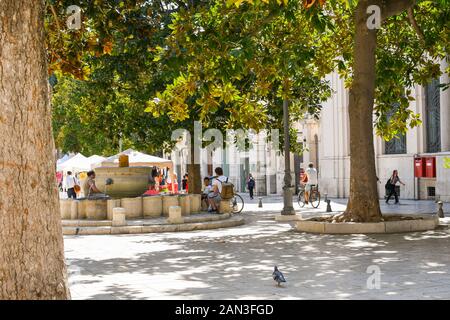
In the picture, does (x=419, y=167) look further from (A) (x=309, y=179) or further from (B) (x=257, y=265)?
(B) (x=257, y=265)

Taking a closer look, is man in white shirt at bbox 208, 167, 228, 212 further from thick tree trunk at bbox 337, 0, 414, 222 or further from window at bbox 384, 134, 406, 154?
window at bbox 384, 134, 406, 154

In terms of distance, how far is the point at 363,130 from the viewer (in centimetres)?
1580

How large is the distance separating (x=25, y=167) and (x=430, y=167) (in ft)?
83.7

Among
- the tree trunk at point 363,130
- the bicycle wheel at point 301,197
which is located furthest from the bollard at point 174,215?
the bicycle wheel at point 301,197

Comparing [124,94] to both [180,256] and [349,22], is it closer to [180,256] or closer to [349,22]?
[349,22]

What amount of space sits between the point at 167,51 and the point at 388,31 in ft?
26.7

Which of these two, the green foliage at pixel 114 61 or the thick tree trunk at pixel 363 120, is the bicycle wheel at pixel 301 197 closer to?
the green foliage at pixel 114 61

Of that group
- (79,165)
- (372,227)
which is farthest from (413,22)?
(79,165)

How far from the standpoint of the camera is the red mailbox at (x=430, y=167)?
93.3ft

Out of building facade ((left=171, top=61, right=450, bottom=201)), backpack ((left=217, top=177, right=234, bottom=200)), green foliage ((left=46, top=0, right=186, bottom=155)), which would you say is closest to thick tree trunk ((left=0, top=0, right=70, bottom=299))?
green foliage ((left=46, top=0, right=186, bottom=155))

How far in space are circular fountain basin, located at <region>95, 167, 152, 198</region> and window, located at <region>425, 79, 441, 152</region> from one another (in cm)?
1374

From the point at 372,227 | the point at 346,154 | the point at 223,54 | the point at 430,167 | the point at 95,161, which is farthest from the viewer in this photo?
the point at 95,161
